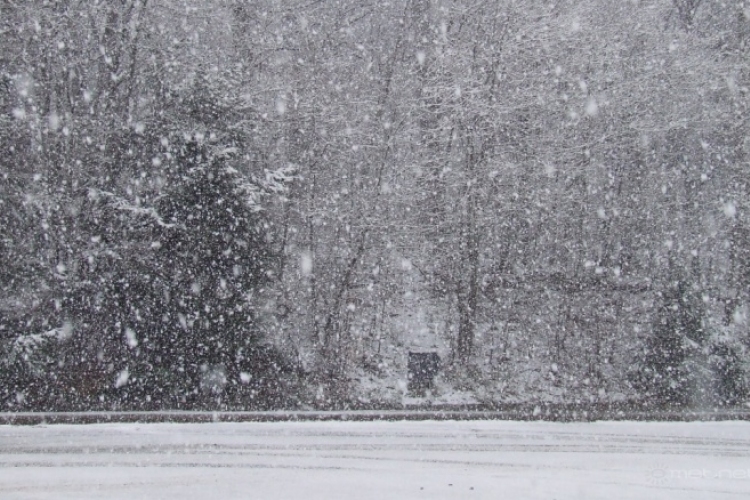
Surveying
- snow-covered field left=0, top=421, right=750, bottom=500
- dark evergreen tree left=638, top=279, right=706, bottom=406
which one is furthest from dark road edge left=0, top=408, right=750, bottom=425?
dark evergreen tree left=638, top=279, right=706, bottom=406

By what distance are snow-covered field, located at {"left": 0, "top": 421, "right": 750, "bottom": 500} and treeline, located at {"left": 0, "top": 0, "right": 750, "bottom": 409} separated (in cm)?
290

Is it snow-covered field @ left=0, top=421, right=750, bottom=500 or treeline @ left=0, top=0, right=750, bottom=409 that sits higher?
treeline @ left=0, top=0, right=750, bottom=409

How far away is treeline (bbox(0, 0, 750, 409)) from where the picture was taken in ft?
42.5

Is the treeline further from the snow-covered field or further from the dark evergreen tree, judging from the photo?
the snow-covered field

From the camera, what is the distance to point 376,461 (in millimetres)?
8500

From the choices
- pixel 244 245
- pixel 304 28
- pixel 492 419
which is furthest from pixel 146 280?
pixel 304 28

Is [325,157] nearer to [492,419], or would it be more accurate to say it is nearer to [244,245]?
[244,245]

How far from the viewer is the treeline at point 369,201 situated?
12.9 meters

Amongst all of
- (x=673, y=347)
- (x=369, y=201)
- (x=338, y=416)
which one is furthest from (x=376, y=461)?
(x=673, y=347)

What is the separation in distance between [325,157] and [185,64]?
4.15 metres

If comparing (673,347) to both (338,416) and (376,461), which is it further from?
(376,461)

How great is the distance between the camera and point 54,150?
13852 mm

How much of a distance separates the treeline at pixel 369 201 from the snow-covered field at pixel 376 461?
2905mm

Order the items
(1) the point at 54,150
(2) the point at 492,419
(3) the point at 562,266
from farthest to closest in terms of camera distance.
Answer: (3) the point at 562,266
(1) the point at 54,150
(2) the point at 492,419
